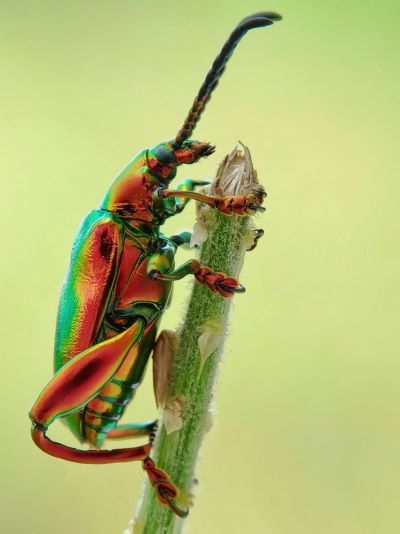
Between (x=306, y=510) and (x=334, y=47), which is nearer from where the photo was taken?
(x=306, y=510)

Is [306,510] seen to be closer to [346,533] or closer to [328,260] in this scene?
[346,533]

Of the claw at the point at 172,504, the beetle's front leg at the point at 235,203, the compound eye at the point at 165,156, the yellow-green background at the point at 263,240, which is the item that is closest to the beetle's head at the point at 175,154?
the compound eye at the point at 165,156

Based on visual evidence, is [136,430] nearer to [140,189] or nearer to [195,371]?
[195,371]

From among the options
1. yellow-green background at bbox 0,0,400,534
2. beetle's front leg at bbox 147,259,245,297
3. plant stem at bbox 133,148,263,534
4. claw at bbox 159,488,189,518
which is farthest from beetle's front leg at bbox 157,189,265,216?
yellow-green background at bbox 0,0,400,534

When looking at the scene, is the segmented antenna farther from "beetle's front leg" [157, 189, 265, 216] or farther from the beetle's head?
"beetle's front leg" [157, 189, 265, 216]

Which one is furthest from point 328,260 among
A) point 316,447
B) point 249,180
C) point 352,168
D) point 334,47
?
point 249,180

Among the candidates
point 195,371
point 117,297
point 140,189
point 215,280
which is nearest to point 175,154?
point 140,189
